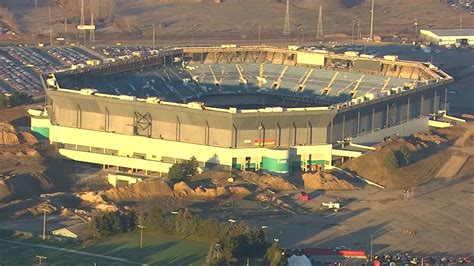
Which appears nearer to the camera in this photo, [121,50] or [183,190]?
[183,190]

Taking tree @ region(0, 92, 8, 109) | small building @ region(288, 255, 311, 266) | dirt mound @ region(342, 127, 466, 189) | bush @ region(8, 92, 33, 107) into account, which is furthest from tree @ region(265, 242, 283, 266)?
bush @ region(8, 92, 33, 107)

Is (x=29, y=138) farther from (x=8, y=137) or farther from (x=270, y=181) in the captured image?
(x=270, y=181)

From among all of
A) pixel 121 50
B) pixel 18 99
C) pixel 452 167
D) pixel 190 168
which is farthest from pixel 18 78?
pixel 452 167

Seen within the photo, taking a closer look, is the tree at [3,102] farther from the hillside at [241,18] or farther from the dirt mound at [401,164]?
the hillside at [241,18]

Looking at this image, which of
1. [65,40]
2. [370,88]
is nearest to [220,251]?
[370,88]

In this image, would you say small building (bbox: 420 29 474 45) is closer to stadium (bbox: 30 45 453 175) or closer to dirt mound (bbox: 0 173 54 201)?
stadium (bbox: 30 45 453 175)

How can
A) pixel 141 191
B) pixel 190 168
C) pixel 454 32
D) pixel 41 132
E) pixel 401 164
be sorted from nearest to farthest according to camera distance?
pixel 141 191 < pixel 190 168 < pixel 401 164 < pixel 41 132 < pixel 454 32
